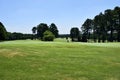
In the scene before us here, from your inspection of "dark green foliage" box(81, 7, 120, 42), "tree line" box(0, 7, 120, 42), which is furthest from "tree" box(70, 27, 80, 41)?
"dark green foliage" box(81, 7, 120, 42)

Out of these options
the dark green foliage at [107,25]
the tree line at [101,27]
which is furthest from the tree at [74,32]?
the dark green foliage at [107,25]

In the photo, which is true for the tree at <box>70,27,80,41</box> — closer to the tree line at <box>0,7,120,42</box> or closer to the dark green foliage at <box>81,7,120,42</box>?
the tree line at <box>0,7,120,42</box>

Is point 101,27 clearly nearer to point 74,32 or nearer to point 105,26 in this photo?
point 105,26

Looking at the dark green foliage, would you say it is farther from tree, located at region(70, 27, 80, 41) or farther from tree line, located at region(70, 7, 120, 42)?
tree, located at region(70, 27, 80, 41)

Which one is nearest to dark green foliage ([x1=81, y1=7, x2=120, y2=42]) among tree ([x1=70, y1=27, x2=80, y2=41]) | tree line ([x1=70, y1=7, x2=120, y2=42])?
tree line ([x1=70, y1=7, x2=120, y2=42])

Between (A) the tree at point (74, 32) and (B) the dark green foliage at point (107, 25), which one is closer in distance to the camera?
(B) the dark green foliage at point (107, 25)

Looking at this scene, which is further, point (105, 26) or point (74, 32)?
point (74, 32)

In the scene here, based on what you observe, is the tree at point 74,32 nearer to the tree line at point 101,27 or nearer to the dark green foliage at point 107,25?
the tree line at point 101,27

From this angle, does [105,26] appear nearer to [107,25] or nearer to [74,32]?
[107,25]

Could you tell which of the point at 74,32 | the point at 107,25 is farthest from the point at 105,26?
the point at 74,32

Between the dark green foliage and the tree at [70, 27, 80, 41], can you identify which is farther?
the tree at [70, 27, 80, 41]

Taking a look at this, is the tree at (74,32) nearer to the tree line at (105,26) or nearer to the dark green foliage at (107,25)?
the tree line at (105,26)

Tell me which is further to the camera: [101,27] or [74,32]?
[74,32]

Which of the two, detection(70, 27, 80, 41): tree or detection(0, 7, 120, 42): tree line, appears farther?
detection(70, 27, 80, 41): tree
